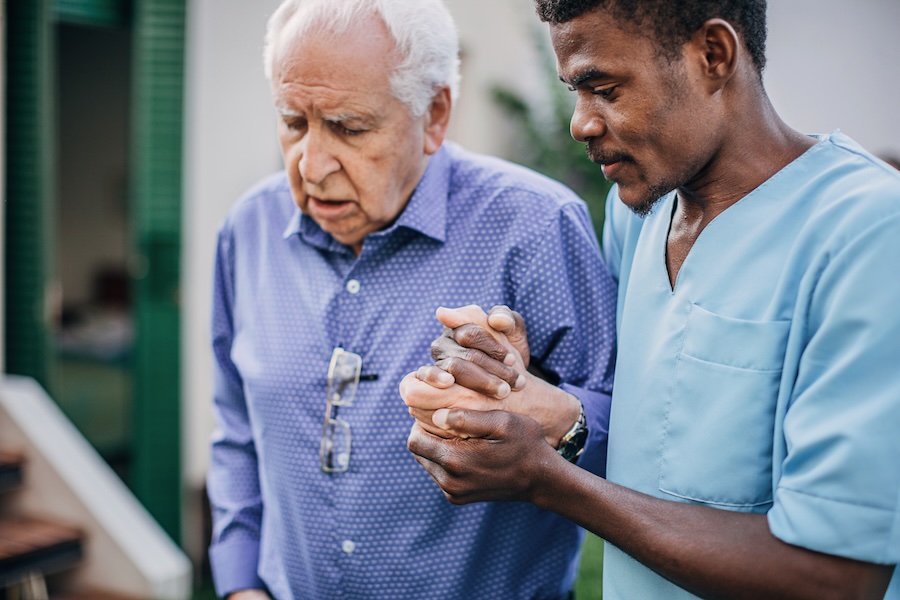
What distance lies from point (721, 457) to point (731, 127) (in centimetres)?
49

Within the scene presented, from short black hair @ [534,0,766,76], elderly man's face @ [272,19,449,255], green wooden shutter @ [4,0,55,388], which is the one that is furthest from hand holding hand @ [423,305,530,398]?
green wooden shutter @ [4,0,55,388]

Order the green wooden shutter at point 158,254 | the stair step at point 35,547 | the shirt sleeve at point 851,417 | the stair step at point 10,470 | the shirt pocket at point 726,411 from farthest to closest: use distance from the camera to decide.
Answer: the green wooden shutter at point 158,254, the stair step at point 10,470, the stair step at point 35,547, the shirt pocket at point 726,411, the shirt sleeve at point 851,417

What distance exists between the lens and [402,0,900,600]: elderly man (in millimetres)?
1187

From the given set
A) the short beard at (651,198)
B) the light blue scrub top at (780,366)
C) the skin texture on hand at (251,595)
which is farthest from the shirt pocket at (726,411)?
the skin texture on hand at (251,595)

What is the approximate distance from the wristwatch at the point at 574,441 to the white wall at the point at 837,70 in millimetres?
4566

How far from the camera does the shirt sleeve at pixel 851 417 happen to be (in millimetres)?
1160

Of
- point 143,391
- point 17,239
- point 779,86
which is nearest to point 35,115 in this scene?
point 17,239

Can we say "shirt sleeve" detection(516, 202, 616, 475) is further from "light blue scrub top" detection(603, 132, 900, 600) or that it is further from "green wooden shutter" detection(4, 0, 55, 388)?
"green wooden shutter" detection(4, 0, 55, 388)

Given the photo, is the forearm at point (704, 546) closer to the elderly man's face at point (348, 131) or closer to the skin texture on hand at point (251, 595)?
the elderly man's face at point (348, 131)

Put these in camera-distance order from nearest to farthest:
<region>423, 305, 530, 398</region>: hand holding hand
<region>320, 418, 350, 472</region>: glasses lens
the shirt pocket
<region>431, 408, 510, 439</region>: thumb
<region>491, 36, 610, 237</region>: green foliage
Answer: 1. the shirt pocket
2. <region>431, 408, 510, 439</region>: thumb
3. <region>423, 305, 530, 398</region>: hand holding hand
4. <region>320, 418, 350, 472</region>: glasses lens
5. <region>491, 36, 610, 237</region>: green foliage

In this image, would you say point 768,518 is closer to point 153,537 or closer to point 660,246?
point 660,246

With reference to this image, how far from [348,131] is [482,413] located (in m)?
0.73

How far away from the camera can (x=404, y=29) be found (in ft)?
6.16

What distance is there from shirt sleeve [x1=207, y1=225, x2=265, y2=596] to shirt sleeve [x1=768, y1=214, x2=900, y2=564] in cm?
138
